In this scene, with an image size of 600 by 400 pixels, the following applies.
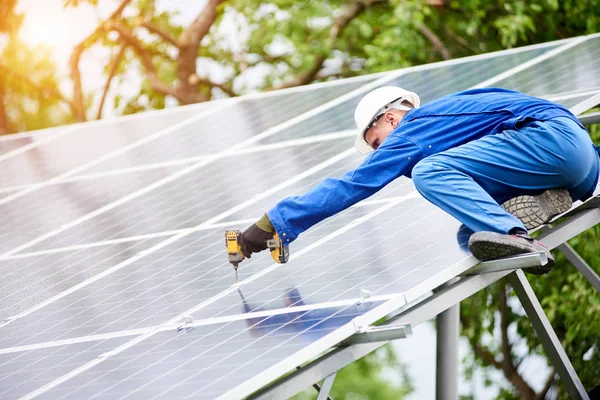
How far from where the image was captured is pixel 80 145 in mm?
10891

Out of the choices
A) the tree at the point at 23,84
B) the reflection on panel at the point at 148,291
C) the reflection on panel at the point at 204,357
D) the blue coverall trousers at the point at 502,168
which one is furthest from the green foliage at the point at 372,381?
the reflection on panel at the point at 204,357

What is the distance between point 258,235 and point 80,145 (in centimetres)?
526

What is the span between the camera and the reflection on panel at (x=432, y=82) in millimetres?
9414

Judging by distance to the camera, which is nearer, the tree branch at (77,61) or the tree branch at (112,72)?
the tree branch at (77,61)

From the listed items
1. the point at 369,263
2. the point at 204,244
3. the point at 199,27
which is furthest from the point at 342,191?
the point at 199,27

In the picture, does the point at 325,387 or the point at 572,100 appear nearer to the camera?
the point at 325,387

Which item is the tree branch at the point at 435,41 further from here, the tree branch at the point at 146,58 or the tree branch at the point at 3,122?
the tree branch at the point at 3,122

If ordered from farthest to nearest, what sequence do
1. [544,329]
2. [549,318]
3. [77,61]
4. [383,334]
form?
1. [77,61]
2. [549,318]
3. [544,329]
4. [383,334]

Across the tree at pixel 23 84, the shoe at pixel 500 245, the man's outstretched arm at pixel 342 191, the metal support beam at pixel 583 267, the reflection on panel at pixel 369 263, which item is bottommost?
the metal support beam at pixel 583 267

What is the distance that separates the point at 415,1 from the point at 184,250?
1004cm

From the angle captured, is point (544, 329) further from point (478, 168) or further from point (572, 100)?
point (572, 100)

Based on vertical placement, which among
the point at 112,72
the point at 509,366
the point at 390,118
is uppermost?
the point at 112,72

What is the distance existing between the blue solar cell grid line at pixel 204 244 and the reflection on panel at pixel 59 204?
2cm

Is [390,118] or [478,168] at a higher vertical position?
[390,118]
